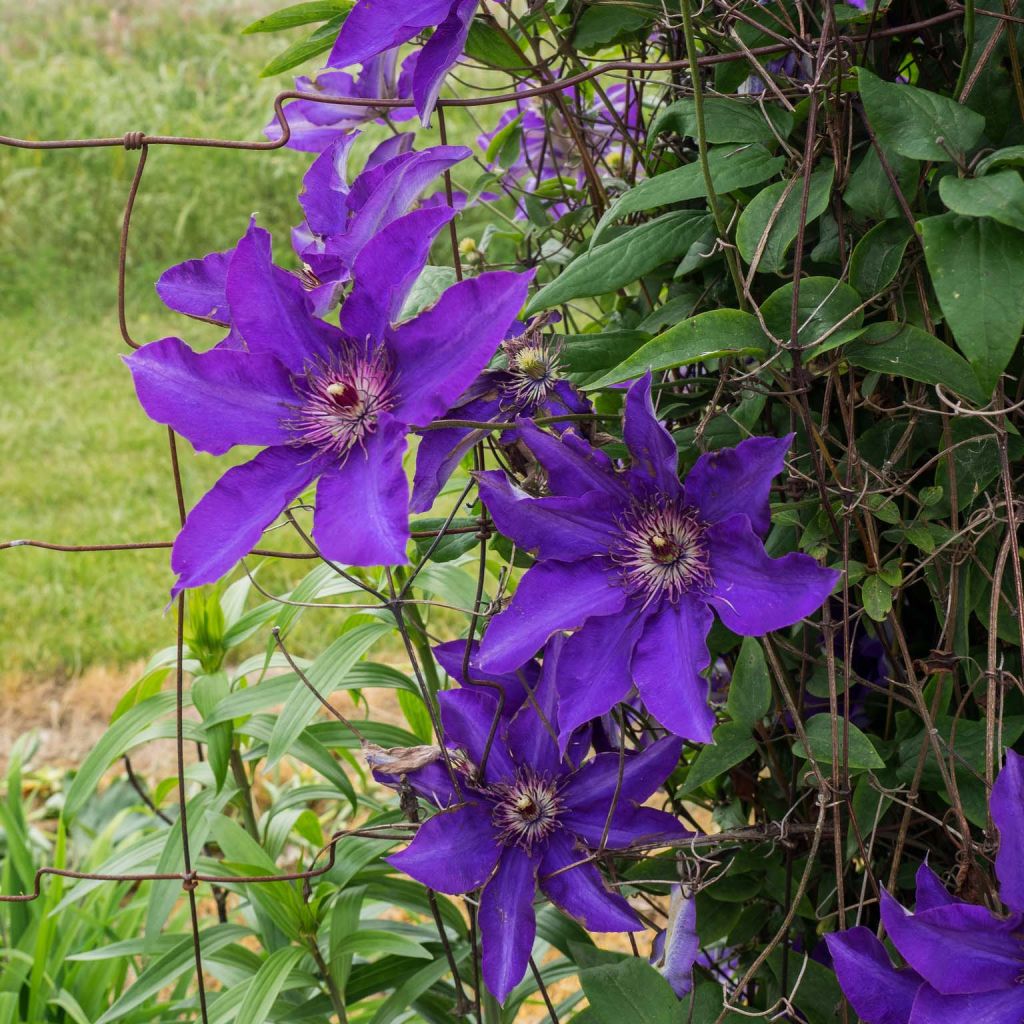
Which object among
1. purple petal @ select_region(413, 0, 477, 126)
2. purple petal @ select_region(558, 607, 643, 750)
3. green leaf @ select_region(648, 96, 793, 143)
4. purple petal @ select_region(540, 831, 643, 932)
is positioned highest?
purple petal @ select_region(413, 0, 477, 126)

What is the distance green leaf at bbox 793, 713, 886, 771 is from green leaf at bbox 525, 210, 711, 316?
27cm

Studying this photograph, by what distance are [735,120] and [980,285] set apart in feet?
0.65

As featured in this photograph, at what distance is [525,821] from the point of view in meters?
0.75

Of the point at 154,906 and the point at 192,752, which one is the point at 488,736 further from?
the point at 192,752

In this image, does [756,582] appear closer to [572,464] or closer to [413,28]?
[572,464]

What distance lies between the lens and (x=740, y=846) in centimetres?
78

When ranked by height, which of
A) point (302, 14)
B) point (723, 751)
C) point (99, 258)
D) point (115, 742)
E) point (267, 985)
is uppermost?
point (302, 14)

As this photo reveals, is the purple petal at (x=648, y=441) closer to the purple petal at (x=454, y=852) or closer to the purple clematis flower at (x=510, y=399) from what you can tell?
the purple clematis flower at (x=510, y=399)

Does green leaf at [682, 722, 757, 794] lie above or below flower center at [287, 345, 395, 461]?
below

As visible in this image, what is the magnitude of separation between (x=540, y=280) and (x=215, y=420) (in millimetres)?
Result: 523

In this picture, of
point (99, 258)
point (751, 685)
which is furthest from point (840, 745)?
point (99, 258)

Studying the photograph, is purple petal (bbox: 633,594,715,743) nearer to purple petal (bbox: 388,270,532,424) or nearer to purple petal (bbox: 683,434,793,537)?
purple petal (bbox: 683,434,793,537)

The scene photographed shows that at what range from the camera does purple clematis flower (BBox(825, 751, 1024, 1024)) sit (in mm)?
575

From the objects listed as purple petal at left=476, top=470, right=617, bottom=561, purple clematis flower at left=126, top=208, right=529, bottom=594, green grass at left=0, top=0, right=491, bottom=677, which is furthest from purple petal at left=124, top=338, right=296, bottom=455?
green grass at left=0, top=0, right=491, bottom=677
